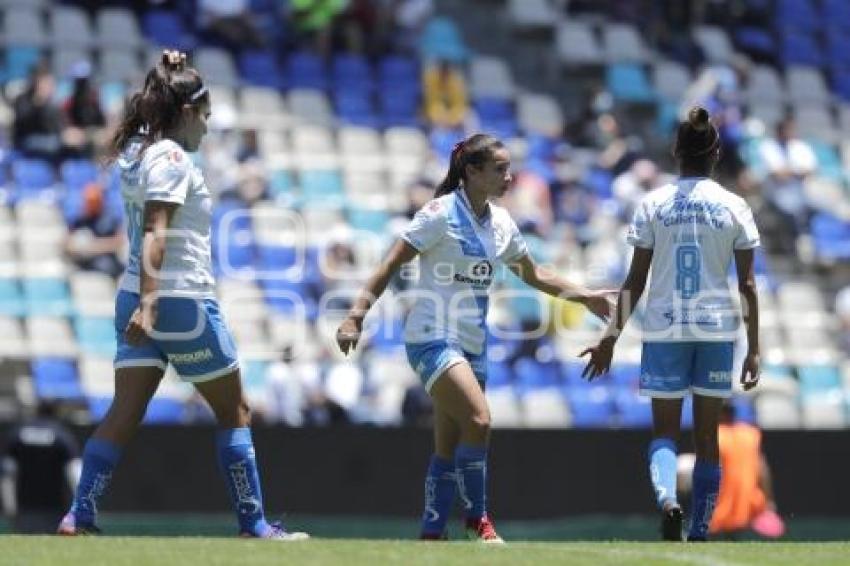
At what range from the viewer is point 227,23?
2255 centimetres

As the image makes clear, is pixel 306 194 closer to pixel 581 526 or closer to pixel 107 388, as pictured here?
pixel 107 388

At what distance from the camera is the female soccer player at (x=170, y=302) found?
9859mm

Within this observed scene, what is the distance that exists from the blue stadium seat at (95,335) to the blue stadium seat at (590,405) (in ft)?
13.9

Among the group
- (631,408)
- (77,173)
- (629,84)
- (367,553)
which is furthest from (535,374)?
(367,553)

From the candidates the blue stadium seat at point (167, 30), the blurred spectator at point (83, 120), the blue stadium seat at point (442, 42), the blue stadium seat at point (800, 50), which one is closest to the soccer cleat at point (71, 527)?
the blurred spectator at point (83, 120)

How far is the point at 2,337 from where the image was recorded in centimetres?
1839

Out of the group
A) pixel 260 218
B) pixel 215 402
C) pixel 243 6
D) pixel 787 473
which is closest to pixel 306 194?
pixel 260 218

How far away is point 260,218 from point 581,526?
181 inches

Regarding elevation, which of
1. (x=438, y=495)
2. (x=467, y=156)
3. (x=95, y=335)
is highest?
(x=467, y=156)

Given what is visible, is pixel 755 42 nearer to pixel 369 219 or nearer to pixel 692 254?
pixel 369 219

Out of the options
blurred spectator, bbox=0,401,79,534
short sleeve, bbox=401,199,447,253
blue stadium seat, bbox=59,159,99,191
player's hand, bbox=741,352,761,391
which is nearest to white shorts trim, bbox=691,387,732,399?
player's hand, bbox=741,352,761,391

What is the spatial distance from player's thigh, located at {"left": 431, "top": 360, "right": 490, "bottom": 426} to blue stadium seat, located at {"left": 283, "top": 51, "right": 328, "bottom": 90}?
481 inches

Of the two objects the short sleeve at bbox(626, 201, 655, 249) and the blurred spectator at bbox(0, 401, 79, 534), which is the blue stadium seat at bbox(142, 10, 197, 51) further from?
the short sleeve at bbox(626, 201, 655, 249)

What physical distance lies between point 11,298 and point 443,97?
6.06 metres
